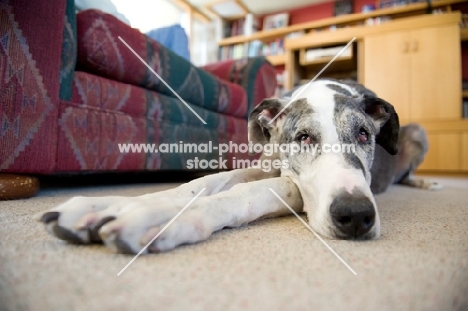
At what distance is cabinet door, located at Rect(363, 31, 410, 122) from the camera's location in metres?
4.70

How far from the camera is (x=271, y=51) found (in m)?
6.43

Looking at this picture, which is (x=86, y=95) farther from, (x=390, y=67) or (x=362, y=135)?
(x=390, y=67)

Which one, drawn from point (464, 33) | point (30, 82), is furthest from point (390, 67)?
point (30, 82)

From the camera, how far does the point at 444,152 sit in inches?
173

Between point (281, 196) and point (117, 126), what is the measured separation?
1.15 metres

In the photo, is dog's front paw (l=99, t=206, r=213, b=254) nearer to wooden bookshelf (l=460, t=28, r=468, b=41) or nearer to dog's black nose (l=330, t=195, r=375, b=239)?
dog's black nose (l=330, t=195, r=375, b=239)

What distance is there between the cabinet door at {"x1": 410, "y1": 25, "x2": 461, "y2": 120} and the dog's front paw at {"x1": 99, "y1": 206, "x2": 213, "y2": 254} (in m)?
4.97

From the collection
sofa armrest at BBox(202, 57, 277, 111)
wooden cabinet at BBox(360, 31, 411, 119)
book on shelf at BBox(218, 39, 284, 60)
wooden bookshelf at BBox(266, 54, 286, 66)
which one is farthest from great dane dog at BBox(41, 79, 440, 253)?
book on shelf at BBox(218, 39, 284, 60)

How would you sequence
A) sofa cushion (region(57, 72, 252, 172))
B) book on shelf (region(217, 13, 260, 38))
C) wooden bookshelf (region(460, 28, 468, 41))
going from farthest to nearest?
1. book on shelf (region(217, 13, 260, 38))
2. wooden bookshelf (region(460, 28, 468, 41))
3. sofa cushion (region(57, 72, 252, 172))

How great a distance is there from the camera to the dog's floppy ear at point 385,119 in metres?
1.28

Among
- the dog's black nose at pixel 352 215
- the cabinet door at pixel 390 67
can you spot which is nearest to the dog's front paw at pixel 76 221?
the dog's black nose at pixel 352 215

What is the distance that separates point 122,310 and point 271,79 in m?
3.16

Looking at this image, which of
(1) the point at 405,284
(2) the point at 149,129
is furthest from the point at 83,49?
(1) the point at 405,284

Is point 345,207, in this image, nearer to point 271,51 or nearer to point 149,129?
point 149,129
